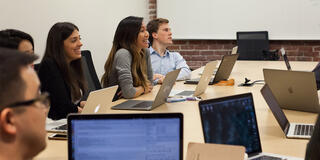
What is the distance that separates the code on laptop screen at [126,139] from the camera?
1.32 metres

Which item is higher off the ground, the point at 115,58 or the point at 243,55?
the point at 115,58

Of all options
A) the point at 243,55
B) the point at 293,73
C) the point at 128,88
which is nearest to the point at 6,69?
the point at 293,73

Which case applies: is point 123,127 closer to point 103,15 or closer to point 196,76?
point 196,76

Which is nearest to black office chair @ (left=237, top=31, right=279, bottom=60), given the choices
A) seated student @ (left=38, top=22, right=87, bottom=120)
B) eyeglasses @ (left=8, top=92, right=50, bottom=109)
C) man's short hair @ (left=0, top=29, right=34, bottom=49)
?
seated student @ (left=38, top=22, right=87, bottom=120)

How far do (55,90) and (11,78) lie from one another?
1690mm

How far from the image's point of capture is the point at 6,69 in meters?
0.81

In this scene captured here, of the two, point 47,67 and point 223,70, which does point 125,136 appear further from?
point 223,70

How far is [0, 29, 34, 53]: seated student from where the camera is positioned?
2.24m

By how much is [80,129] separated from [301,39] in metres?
4.96

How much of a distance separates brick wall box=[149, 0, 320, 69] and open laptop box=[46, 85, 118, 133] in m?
4.17

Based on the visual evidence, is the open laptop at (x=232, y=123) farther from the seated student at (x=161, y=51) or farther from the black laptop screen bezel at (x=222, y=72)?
the seated student at (x=161, y=51)

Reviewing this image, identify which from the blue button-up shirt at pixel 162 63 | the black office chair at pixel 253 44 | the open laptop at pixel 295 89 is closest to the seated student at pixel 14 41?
the open laptop at pixel 295 89

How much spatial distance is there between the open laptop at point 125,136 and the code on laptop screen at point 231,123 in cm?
19

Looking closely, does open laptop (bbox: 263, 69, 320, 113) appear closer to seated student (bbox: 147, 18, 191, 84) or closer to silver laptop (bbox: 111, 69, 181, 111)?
silver laptop (bbox: 111, 69, 181, 111)
